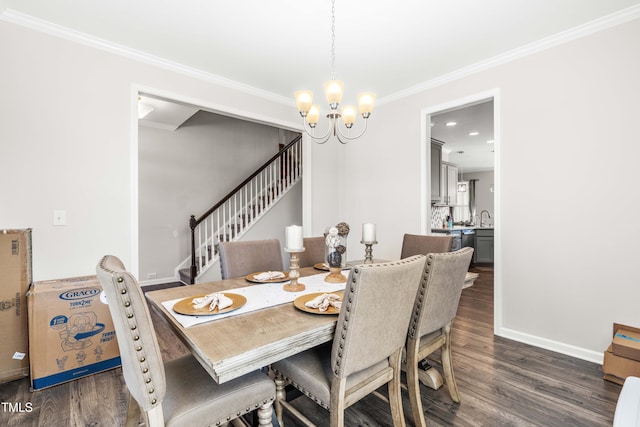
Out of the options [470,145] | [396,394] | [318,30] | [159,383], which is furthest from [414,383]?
[470,145]

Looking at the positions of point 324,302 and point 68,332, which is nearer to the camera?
point 324,302

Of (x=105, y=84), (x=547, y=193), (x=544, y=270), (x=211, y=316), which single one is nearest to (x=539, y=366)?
(x=544, y=270)

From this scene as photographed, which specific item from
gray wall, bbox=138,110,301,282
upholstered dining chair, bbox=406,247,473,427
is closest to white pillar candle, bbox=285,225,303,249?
upholstered dining chair, bbox=406,247,473,427

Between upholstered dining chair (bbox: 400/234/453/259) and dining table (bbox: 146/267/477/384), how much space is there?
1.30 m

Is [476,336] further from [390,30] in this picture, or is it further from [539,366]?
[390,30]

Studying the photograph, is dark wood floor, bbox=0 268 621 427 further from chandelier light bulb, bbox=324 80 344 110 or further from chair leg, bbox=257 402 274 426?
chandelier light bulb, bbox=324 80 344 110

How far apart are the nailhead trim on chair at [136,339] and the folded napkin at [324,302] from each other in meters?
0.65

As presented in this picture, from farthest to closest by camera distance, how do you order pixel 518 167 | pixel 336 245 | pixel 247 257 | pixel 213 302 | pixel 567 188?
pixel 518 167 → pixel 567 188 → pixel 247 257 → pixel 336 245 → pixel 213 302

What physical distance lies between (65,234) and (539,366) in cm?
374

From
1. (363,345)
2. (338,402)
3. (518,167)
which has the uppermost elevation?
(518,167)

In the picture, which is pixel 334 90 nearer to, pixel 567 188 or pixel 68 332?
pixel 567 188

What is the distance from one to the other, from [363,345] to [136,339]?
0.79 meters

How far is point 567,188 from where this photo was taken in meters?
2.45

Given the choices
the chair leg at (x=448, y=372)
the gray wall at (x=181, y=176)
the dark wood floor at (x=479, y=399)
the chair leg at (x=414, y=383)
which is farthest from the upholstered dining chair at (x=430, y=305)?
the gray wall at (x=181, y=176)
